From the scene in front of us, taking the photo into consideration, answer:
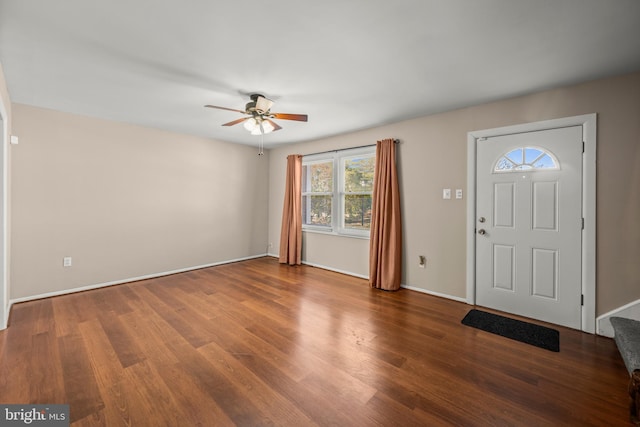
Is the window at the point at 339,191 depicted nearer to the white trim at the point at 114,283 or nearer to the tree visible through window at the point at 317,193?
the tree visible through window at the point at 317,193

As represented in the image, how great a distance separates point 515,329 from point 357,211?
8.78 feet

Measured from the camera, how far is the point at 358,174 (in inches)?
182

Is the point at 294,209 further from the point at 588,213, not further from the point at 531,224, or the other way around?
the point at 588,213

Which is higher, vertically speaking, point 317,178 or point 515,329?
point 317,178

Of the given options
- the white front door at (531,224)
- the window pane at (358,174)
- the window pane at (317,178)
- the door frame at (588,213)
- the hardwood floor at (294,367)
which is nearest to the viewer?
the hardwood floor at (294,367)

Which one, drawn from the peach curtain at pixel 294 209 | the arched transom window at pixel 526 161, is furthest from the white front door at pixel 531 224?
the peach curtain at pixel 294 209

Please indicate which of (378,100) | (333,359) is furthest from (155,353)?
(378,100)

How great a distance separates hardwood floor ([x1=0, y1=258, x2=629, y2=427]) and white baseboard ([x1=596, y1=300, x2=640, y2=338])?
0.33 feet

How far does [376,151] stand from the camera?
4.09 metres

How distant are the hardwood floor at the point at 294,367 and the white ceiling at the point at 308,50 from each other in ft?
8.12

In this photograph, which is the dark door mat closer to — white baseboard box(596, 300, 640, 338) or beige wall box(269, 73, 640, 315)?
white baseboard box(596, 300, 640, 338)

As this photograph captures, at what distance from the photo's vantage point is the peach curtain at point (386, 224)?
387 cm

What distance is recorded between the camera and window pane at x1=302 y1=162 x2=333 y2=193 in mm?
5074

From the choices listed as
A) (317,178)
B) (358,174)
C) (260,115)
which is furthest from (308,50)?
(317,178)
